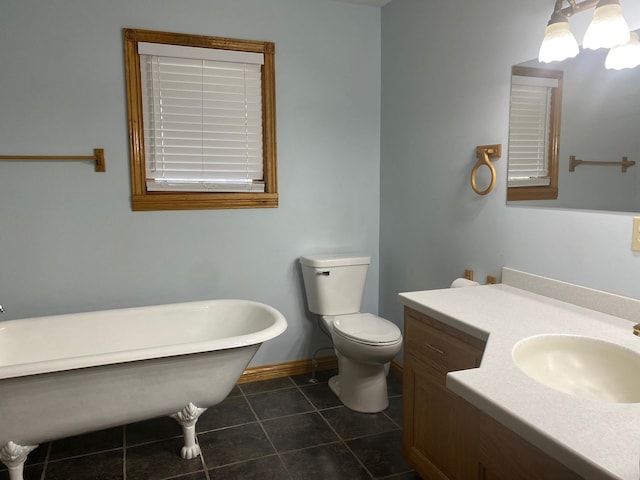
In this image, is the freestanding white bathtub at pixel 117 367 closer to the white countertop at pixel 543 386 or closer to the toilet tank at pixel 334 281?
the toilet tank at pixel 334 281

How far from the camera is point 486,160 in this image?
237 centimetres

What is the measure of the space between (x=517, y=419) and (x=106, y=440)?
230cm

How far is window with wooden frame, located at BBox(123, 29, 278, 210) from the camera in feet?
9.40

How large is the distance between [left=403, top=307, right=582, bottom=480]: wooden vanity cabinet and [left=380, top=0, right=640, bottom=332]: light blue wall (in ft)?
2.01

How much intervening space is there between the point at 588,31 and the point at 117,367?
2279 mm

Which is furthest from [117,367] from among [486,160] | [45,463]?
[486,160]

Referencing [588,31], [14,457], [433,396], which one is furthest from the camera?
[14,457]

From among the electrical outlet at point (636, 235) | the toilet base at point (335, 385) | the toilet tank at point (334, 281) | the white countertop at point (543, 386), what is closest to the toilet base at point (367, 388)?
the toilet base at point (335, 385)

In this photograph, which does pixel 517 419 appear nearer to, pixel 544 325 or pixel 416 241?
pixel 544 325

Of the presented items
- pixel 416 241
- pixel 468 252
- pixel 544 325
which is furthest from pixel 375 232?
pixel 544 325

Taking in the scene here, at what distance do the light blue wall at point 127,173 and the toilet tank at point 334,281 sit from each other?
17 cm

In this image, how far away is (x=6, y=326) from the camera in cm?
246

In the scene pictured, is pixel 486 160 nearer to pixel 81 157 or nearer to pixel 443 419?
Answer: pixel 443 419

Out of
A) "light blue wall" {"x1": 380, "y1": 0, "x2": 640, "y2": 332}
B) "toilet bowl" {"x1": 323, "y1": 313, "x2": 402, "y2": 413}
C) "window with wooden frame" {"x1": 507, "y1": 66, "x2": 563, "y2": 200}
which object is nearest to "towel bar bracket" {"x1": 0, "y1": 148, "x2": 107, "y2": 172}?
"toilet bowl" {"x1": 323, "y1": 313, "x2": 402, "y2": 413}
